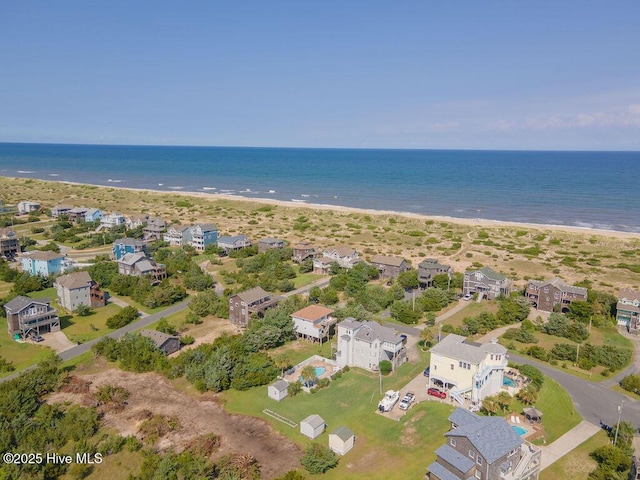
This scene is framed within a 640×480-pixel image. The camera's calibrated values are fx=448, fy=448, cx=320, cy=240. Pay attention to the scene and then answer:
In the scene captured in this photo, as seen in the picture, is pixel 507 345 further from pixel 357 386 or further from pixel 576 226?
pixel 576 226

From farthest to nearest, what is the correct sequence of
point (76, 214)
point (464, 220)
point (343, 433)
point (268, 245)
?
point (464, 220) < point (76, 214) < point (268, 245) < point (343, 433)

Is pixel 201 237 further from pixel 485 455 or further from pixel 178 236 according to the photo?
pixel 485 455

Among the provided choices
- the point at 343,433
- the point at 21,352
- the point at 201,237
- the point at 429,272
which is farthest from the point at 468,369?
the point at 201,237

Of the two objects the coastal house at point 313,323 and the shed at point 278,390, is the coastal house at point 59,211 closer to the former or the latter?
the coastal house at point 313,323

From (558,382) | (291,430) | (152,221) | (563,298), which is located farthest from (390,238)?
(291,430)

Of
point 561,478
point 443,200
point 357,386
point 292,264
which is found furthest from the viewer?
point 443,200

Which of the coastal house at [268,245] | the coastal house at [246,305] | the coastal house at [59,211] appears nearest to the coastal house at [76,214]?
the coastal house at [59,211]

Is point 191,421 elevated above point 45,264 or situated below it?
below
